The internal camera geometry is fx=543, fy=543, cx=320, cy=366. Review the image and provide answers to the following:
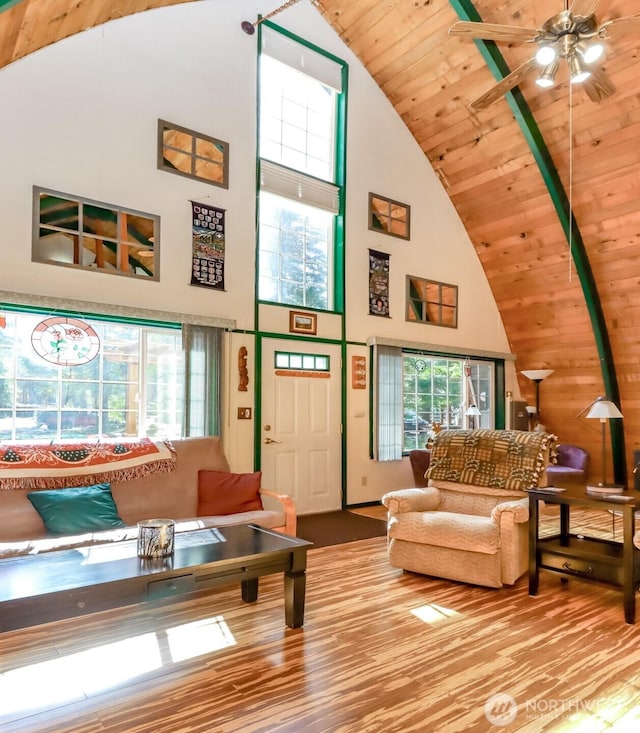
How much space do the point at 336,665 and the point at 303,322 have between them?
3.92 m

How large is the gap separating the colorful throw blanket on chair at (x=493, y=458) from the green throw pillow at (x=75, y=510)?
7.78 ft

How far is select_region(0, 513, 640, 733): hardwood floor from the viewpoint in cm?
207

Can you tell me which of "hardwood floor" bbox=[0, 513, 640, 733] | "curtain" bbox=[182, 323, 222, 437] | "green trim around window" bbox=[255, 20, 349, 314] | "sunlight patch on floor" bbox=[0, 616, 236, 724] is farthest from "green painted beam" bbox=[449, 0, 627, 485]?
"sunlight patch on floor" bbox=[0, 616, 236, 724]

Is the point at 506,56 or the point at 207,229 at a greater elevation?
the point at 506,56

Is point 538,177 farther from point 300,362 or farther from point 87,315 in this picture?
point 87,315

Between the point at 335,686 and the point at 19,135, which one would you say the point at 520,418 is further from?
the point at 19,135

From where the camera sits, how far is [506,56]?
559 cm

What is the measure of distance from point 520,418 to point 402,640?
18.6ft

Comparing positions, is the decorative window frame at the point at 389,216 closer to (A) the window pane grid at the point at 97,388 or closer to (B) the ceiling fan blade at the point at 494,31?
(A) the window pane grid at the point at 97,388

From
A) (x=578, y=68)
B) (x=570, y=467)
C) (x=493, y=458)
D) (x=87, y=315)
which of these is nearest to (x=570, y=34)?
(x=578, y=68)

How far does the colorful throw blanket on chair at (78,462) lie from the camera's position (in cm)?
345

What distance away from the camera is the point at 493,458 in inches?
158

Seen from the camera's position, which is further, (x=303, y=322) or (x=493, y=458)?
(x=303, y=322)

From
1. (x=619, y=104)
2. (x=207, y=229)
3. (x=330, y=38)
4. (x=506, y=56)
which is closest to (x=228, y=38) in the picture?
(x=330, y=38)
